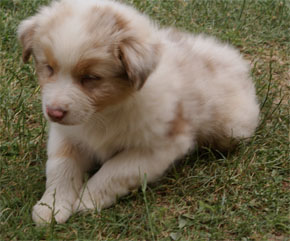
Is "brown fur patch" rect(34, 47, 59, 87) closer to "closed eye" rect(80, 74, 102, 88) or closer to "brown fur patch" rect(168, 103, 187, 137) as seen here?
"closed eye" rect(80, 74, 102, 88)

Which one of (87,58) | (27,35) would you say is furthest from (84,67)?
(27,35)

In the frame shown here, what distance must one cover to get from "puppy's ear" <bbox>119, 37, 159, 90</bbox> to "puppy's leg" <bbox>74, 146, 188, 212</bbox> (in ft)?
2.23

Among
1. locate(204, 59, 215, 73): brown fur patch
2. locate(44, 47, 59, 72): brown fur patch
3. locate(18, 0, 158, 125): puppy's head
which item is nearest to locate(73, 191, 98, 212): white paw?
locate(18, 0, 158, 125): puppy's head

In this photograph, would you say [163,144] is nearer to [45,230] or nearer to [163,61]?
[163,61]

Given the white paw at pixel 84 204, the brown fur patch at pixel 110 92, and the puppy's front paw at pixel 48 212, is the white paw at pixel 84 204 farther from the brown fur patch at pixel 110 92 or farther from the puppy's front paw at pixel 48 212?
the brown fur patch at pixel 110 92

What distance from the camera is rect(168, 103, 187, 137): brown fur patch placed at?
3.88 m

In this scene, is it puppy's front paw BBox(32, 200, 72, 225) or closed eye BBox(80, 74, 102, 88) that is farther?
puppy's front paw BBox(32, 200, 72, 225)

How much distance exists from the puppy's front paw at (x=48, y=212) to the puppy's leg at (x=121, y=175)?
0.08 metres

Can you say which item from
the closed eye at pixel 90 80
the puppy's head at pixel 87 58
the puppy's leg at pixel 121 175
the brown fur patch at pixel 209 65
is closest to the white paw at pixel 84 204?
the puppy's leg at pixel 121 175

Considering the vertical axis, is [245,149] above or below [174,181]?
above

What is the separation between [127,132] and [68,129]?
0.49 meters

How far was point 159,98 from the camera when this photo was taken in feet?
12.4

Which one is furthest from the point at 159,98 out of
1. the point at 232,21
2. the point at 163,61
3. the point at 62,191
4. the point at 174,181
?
the point at 232,21

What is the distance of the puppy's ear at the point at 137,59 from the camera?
10.9 feet
